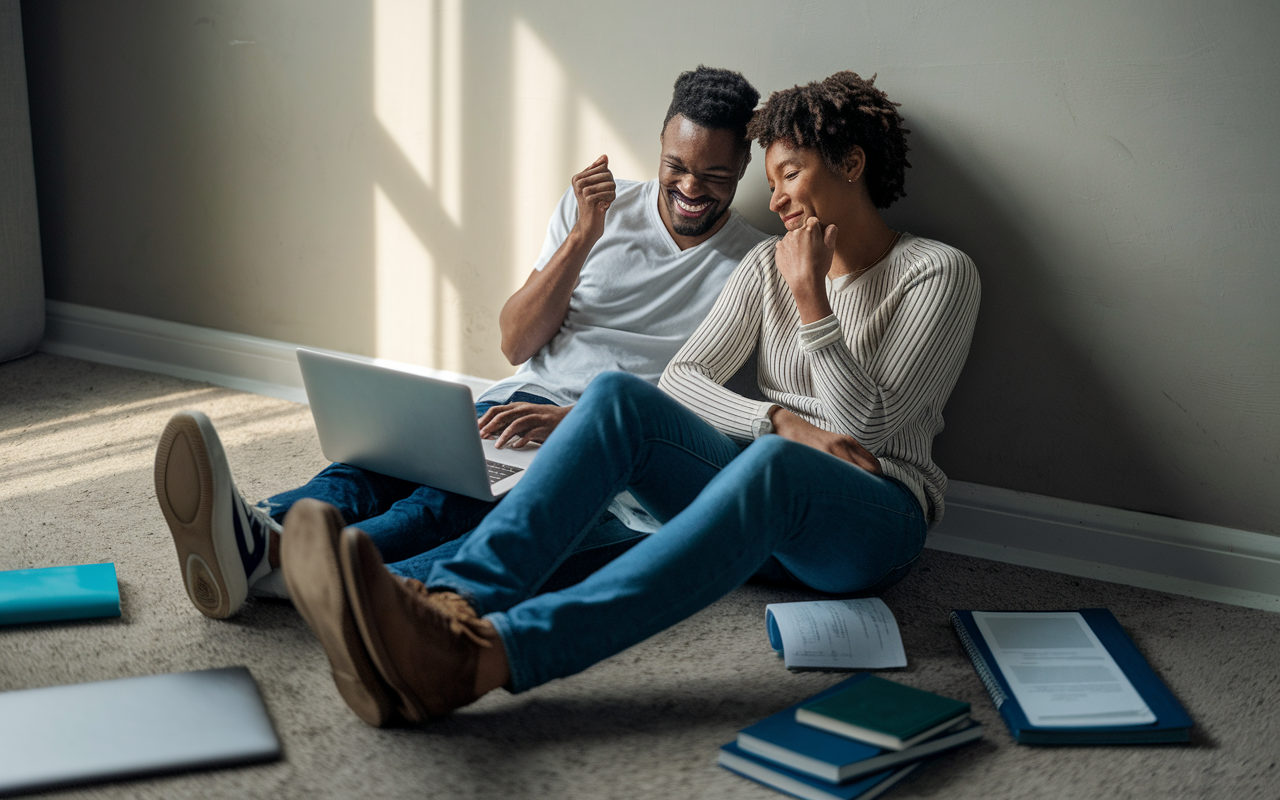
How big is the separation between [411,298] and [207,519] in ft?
3.82

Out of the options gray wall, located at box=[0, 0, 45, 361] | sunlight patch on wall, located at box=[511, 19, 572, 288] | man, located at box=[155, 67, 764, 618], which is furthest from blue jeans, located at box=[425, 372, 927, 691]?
gray wall, located at box=[0, 0, 45, 361]

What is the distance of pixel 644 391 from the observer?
1.40 m

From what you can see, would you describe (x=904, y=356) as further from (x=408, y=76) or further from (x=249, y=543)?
(x=408, y=76)

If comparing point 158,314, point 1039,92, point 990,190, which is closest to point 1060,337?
point 990,190

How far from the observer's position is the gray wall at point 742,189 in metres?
1.70

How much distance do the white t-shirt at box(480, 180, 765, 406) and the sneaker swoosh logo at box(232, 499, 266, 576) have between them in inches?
21.7

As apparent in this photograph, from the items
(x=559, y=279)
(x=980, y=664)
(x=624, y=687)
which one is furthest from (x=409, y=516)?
(x=980, y=664)

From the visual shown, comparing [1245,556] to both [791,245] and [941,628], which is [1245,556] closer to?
[941,628]

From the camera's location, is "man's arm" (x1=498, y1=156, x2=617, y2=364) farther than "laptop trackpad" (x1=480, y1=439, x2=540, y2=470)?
Yes

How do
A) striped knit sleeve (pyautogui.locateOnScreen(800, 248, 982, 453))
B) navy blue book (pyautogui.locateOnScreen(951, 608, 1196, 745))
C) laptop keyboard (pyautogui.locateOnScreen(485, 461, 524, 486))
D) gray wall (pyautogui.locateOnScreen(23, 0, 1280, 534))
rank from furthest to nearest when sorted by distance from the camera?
gray wall (pyautogui.locateOnScreen(23, 0, 1280, 534)) → laptop keyboard (pyautogui.locateOnScreen(485, 461, 524, 486)) → striped knit sleeve (pyautogui.locateOnScreen(800, 248, 982, 453)) → navy blue book (pyautogui.locateOnScreen(951, 608, 1196, 745))

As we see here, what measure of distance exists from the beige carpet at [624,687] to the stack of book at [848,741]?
26mm

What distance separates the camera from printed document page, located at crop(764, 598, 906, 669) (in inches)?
56.4

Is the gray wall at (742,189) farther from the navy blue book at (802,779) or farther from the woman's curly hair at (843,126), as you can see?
the navy blue book at (802,779)

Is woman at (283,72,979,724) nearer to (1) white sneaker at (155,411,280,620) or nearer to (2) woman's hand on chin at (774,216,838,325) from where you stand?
(2) woman's hand on chin at (774,216,838,325)
